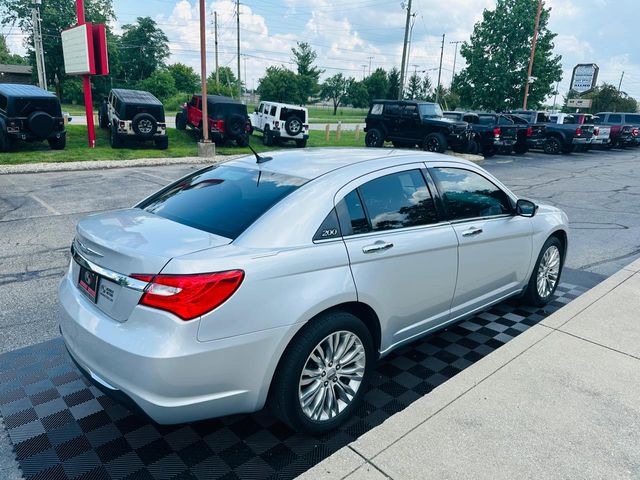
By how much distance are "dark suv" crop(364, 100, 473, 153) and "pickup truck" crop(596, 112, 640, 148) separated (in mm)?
12842

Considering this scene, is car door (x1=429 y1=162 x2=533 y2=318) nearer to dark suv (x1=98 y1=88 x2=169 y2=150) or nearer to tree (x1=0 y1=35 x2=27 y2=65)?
dark suv (x1=98 y1=88 x2=169 y2=150)

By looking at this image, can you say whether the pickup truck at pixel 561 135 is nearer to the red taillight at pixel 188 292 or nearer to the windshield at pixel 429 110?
the windshield at pixel 429 110

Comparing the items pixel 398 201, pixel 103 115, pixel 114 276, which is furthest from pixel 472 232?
pixel 103 115

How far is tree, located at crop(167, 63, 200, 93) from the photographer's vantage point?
71.9m

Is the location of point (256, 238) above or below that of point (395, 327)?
above

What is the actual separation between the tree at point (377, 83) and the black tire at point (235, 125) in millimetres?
72012

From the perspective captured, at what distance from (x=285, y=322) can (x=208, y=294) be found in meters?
0.43

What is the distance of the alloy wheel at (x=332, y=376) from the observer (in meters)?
2.68

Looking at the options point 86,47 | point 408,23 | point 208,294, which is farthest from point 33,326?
point 408,23

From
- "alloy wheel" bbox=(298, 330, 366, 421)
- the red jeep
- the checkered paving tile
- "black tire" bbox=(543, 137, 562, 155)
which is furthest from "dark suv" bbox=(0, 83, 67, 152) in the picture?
"black tire" bbox=(543, 137, 562, 155)

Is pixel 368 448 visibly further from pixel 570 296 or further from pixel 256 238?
pixel 570 296

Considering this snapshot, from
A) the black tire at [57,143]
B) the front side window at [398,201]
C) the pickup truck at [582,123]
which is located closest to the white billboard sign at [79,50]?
the black tire at [57,143]

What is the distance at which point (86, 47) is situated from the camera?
1644 centimetres

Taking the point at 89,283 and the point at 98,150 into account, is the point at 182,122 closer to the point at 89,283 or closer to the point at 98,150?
Result: the point at 98,150
